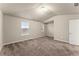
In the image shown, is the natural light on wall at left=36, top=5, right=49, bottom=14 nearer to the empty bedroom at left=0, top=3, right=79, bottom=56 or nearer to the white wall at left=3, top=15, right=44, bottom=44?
the empty bedroom at left=0, top=3, right=79, bottom=56

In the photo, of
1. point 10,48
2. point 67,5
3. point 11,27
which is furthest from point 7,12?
point 67,5

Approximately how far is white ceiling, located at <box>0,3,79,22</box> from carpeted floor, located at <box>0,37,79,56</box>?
50 cm

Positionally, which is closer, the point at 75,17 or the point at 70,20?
the point at 75,17

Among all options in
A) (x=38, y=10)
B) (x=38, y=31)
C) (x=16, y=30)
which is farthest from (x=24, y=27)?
(x=38, y=10)

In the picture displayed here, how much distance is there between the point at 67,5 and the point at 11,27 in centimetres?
121

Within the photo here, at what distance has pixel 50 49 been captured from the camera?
233 cm

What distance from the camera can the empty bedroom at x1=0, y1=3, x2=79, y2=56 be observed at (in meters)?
2.10

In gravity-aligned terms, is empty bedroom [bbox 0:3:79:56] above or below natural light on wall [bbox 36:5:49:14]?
below

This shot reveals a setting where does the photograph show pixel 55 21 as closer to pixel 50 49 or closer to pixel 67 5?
pixel 67 5

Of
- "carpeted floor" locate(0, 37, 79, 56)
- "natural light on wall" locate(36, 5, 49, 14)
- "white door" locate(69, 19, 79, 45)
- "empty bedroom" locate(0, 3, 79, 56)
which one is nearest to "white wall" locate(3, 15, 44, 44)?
"empty bedroom" locate(0, 3, 79, 56)

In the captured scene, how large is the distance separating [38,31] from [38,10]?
1.55 feet

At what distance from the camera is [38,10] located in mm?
2086

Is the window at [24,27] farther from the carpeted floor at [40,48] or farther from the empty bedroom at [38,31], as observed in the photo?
the carpeted floor at [40,48]

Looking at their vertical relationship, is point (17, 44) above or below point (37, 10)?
below
